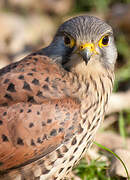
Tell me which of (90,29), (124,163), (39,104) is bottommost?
(124,163)

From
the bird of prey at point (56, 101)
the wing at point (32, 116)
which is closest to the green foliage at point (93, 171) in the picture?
the bird of prey at point (56, 101)

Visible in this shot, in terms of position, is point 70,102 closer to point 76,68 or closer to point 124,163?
point 76,68

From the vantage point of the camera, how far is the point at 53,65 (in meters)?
A: 4.26

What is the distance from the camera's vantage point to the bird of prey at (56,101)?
381 cm

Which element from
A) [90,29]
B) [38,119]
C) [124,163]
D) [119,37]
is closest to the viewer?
[38,119]

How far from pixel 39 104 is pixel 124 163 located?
1.32 m

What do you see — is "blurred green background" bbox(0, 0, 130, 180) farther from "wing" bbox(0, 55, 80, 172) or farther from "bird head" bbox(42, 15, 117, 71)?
"bird head" bbox(42, 15, 117, 71)

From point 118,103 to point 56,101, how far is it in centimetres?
255

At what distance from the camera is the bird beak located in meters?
3.99

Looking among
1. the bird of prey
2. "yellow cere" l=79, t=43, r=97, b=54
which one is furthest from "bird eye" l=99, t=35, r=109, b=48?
"yellow cere" l=79, t=43, r=97, b=54

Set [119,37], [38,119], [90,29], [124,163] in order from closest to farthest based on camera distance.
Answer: [38,119], [90,29], [124,163], [119,37]

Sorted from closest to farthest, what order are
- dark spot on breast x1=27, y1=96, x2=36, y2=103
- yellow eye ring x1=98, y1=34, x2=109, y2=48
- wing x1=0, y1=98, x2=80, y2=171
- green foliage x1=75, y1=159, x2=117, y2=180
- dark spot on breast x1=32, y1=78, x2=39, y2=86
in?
wing x1=0, y1=98, x2=80, y2=171 → dark spot on breast x1=27, y1=96, x2=36, y2=103 → dark spot on breast x1=32, y1=78, x2=39, y2=86 → yellow eye ring x1=98, y1=34, x2=109, y2=48 → green foliage x1=75, y1=159, x2=117, y2=180

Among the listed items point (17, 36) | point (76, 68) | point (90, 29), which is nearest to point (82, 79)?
point (76, 68)

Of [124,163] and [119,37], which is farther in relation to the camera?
[119,37]
